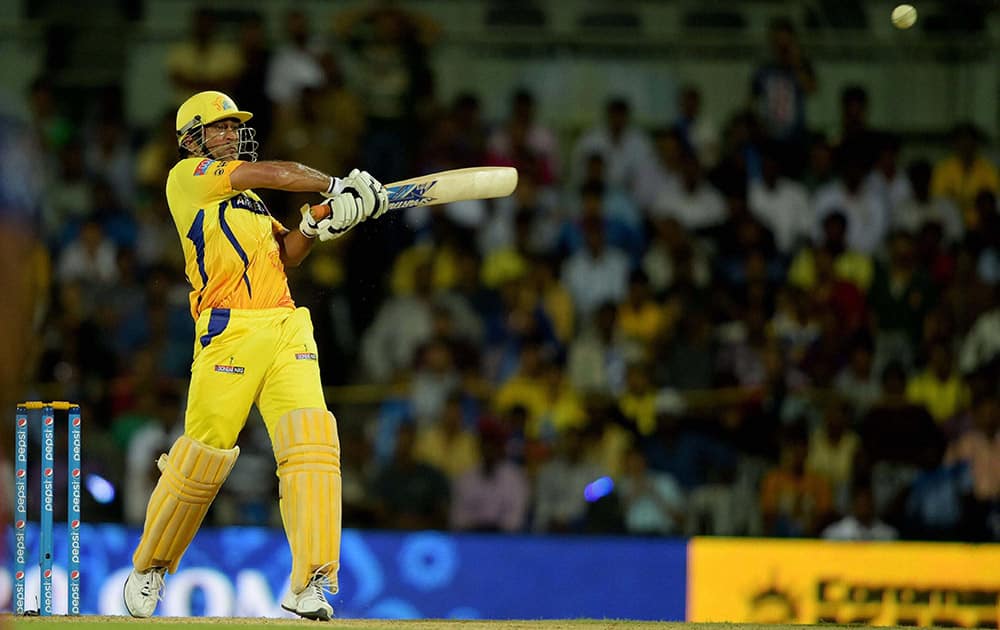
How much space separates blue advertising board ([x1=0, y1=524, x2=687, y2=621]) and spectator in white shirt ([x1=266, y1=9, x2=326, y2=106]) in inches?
135

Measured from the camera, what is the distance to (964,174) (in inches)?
450

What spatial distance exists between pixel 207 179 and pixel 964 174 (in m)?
6.34

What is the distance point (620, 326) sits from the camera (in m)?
10.7

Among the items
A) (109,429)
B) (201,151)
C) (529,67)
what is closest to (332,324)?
(109,429)

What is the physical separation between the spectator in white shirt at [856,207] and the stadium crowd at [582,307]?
0.02m

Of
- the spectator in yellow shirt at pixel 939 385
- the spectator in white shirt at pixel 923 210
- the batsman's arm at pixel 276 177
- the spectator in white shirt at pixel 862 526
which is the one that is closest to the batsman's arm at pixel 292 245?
the batsman's arm at pixel 276 177

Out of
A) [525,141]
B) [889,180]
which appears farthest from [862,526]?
[525,141]

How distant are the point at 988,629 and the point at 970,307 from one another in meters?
3.07

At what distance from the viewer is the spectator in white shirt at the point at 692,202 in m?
11.2

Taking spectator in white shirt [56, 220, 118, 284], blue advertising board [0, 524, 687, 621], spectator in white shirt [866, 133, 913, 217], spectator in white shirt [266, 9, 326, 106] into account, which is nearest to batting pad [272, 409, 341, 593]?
blue advertising board [0, 524, 687, 621]

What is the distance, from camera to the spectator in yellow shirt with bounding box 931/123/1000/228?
37.2ft

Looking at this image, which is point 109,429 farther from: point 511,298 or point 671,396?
point 671,396

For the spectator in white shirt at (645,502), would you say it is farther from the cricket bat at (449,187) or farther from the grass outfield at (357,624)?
the cricket bat at (449,187)

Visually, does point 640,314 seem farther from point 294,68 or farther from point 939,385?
point 294,68
